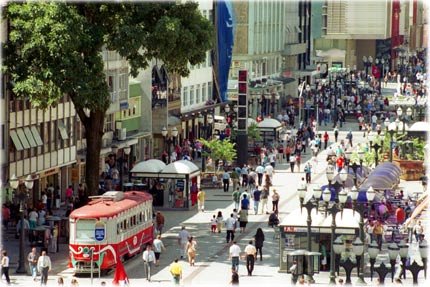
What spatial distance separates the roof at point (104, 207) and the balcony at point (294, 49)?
273 ft

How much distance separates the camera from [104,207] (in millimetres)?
53375

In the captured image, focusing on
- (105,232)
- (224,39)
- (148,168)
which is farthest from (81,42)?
(224,39)

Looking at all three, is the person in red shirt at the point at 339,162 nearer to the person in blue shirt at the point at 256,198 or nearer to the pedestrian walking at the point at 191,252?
the person in blue shirt at the point at 256,198

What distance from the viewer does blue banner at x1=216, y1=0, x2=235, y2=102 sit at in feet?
348

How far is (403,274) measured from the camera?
48.4 m

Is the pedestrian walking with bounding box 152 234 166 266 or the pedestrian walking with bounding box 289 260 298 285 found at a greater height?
the pedestrian walking with bounding box 289 260 298 285

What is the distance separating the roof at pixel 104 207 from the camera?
172ft

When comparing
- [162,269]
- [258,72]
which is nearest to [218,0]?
[258,72]

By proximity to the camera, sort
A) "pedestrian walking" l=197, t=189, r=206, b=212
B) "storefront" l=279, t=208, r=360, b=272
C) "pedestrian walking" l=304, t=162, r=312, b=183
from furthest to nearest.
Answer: "pedestrian walking" l=304, t=162, r=312, b=183
"pedestrian walking" l=197, t=189, r=206, b=212
"storefront" l=279, t=208, r=360, b=272

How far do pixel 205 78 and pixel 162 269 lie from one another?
5237 centimetres

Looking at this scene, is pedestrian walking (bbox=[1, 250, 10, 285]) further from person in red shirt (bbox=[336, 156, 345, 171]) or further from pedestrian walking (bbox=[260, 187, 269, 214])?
person in red shirt (bbox=[336, 156, 345, 171])

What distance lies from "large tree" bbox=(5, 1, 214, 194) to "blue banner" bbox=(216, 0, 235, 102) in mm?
44295

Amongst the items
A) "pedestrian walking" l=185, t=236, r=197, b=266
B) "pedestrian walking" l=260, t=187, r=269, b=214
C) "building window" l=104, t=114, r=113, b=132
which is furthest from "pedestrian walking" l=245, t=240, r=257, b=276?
"building window" l=104, t=114, r=113, b=132

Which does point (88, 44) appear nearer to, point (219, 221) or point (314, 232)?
point (219, 221)
